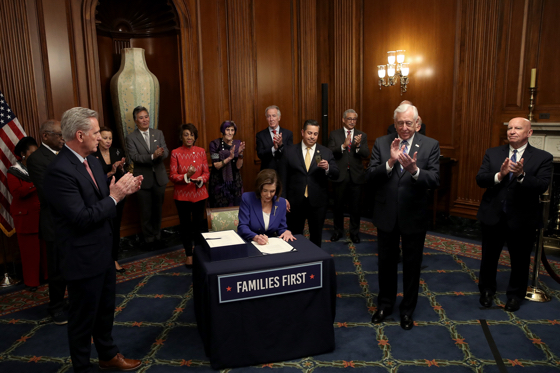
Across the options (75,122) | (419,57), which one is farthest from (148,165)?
(419,57)

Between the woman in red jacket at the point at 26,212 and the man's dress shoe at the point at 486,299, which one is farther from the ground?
the woman in red jacket at the point at 26,212

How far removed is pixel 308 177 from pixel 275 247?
53.3 inches

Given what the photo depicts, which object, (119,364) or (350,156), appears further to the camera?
(350,156)

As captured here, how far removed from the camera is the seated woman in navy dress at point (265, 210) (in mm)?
3545

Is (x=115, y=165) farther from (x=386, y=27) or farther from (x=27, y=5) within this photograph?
(x=386, y=27)

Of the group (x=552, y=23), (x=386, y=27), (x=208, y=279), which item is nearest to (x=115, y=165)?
(x=208, y=279)

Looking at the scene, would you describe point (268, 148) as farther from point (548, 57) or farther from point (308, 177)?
point (548, 57)

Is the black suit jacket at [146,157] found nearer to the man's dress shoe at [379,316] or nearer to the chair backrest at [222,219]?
the chair backrest at [222,219]

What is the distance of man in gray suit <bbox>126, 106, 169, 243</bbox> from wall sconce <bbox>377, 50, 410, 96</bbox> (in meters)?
3.99

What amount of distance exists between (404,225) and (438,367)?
1.08 metres

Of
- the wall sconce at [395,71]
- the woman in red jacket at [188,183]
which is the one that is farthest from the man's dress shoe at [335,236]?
the wall sconce at [395,71]

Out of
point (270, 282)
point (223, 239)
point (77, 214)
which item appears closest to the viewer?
point (77, 214)

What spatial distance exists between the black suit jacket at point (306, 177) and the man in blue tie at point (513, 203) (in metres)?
1.49

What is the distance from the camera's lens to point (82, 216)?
252 cm
